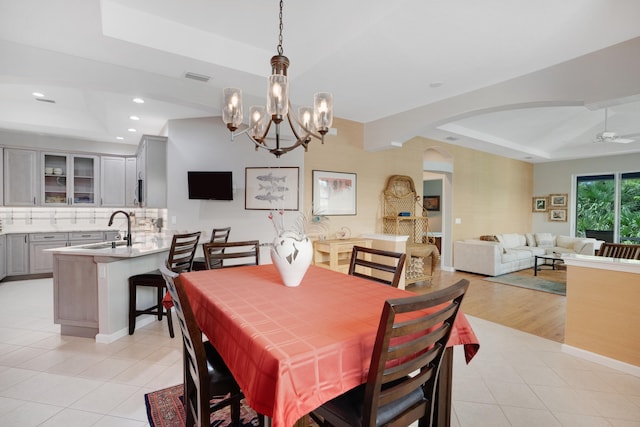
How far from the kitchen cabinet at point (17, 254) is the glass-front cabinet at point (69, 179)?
702 mm

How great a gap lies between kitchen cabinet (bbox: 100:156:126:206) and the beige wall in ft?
13.2

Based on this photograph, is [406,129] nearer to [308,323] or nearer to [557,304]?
[557,304]

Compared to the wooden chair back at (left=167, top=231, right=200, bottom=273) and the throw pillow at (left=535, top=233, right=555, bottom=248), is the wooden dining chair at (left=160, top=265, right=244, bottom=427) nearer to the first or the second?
A: the wooden chair back at (left=167, top=231, right=200, bottom=273)

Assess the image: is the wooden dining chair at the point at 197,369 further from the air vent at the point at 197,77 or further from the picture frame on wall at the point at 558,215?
the picture frame on wall at the point at 558,215

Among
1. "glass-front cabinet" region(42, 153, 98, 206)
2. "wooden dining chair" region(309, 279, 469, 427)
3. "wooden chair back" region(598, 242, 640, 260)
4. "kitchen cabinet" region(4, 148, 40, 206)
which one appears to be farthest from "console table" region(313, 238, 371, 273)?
"kitchen cabinet" region(4, 148, 40, 206)

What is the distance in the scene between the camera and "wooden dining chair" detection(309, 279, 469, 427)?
3.23ft

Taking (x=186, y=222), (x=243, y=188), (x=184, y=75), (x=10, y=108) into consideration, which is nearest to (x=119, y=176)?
(x=10, y=108)

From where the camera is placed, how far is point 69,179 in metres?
5.62

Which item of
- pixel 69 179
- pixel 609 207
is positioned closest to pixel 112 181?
pixel 69 179

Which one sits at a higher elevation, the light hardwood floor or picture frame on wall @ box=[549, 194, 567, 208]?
picture frame on wall @ box=[549, 194, 567, 208]

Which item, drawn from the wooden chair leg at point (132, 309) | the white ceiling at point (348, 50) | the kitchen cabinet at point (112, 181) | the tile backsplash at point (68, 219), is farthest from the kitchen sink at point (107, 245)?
the kitchen cabinet at point (112, 181)

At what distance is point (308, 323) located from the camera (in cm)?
123

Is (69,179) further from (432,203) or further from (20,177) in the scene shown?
(432,203)

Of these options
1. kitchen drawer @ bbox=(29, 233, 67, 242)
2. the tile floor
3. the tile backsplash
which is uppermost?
the tile backsplash
